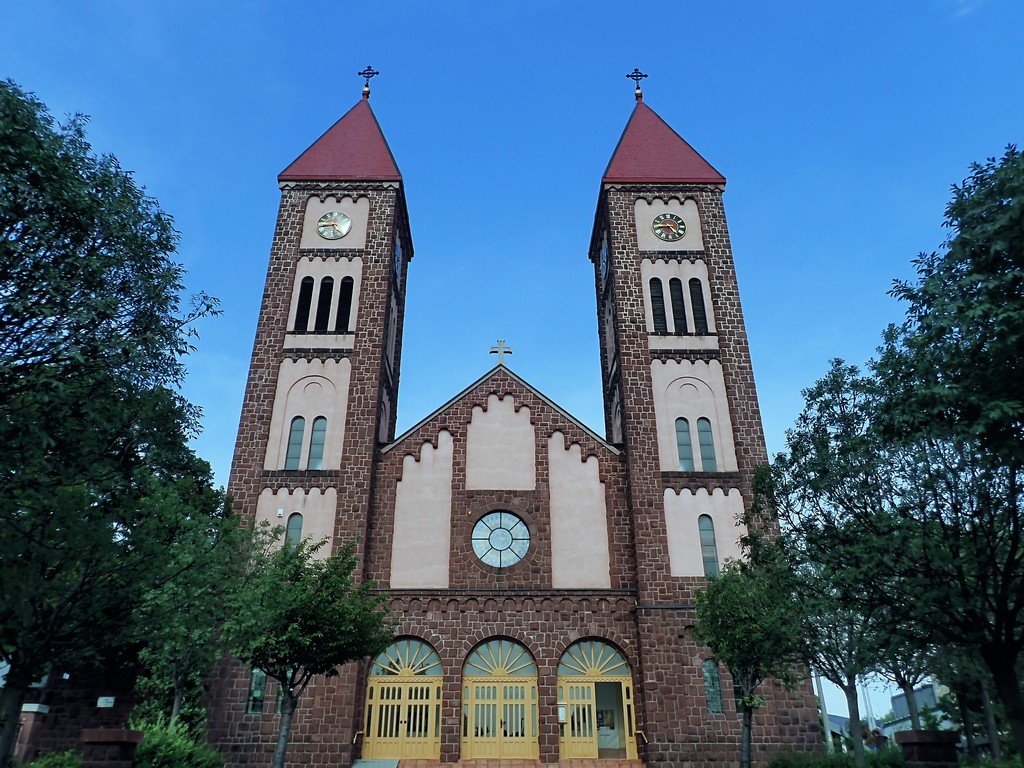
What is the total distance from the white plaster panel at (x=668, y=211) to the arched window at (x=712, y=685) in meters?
15.9

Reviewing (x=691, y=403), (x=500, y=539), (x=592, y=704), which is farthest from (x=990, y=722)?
(x=500, y=539)

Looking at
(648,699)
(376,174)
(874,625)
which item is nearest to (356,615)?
(648,699)

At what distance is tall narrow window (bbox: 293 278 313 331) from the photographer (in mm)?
28688

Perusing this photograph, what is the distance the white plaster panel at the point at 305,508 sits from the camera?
971 inches

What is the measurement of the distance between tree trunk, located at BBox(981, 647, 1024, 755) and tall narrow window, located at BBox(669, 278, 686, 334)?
56.1 feet

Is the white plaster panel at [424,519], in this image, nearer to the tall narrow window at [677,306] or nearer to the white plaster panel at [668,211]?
the tall narrow window at [677,306]

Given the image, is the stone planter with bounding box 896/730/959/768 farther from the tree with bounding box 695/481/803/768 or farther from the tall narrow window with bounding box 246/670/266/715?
the tall narrow window with bounding box 246/670/266/715

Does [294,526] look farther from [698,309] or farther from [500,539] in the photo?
[698,309]

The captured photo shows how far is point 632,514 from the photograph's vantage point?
24875 millimetres

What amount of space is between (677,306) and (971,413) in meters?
17.6

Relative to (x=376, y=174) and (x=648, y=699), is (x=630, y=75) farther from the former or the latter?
(x=648, y=699)

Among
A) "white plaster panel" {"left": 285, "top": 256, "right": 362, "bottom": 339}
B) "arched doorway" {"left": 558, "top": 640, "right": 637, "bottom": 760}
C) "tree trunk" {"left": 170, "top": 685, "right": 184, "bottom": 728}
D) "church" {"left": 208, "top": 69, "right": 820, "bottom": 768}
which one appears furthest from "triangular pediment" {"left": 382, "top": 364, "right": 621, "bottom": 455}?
"tree trunk" {"left": 170, "top": 685, "right": 184, "bottom": 728}

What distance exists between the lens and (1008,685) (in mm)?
12609

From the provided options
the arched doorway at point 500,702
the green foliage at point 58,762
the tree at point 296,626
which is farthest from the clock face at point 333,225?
the green foliage at point 58,762
